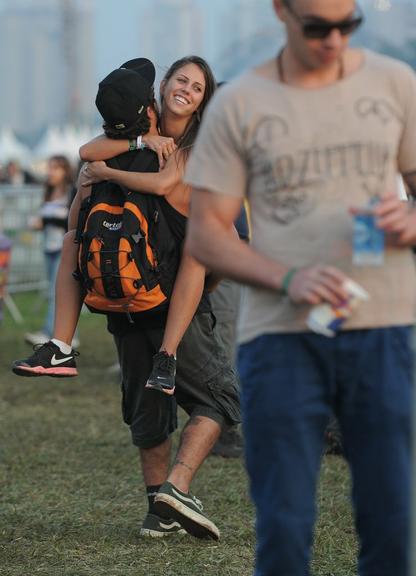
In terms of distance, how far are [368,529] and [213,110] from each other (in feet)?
3.69

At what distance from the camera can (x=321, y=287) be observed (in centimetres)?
300

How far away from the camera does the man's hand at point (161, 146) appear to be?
5187mm

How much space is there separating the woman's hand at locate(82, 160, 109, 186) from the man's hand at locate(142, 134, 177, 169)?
203 millimetres

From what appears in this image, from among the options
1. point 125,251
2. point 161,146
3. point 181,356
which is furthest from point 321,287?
point 181,356

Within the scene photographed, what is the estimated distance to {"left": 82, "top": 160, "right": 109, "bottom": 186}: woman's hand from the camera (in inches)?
202

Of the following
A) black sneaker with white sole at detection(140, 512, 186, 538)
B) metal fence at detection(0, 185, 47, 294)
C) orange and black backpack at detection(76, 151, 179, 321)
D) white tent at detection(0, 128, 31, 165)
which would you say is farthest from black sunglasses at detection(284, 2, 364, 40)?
white tent at detection(0, 128, 31, 165)

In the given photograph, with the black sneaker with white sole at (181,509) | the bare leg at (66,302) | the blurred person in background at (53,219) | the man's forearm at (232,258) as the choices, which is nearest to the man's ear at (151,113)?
the bare leg at (66,302)

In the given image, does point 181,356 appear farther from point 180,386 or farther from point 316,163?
point 316,163

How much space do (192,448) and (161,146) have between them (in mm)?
1284

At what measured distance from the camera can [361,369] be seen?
3182mm

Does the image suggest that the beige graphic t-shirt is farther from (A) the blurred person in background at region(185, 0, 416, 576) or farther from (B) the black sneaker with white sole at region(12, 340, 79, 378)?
(B) the black sneaker with white sole at region(12, 340, 79, 378)

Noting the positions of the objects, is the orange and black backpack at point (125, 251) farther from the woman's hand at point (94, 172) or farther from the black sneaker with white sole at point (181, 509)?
the black sneaker with white sole at point (181, 509)

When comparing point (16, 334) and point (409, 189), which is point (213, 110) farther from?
point (16, 334)

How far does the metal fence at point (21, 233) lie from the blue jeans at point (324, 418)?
15.2 metres
